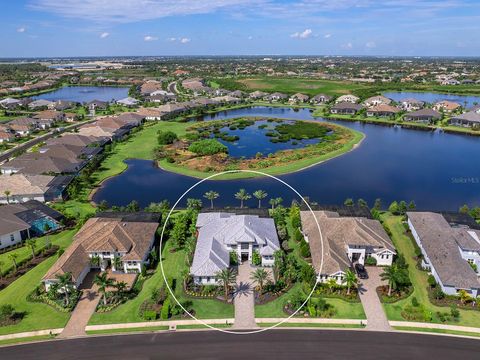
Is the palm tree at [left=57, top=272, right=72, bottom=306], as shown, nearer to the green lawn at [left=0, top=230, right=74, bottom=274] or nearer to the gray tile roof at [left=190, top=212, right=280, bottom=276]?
the green lawn at [left=0, top=230, right=74, bottom=274]

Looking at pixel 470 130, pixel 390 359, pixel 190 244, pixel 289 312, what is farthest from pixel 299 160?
pixel 470 130

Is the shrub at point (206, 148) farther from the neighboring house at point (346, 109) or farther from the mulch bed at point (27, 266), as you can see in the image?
the neighboring house at point (346, 109)

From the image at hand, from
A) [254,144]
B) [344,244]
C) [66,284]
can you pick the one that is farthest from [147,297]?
[254,144]

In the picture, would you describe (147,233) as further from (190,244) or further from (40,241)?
(40,241)

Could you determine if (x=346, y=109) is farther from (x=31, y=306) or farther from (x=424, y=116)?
(x=31, y=306)

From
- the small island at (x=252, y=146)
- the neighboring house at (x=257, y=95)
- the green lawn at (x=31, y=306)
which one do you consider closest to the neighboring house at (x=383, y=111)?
the small island at (x=252, y=146)

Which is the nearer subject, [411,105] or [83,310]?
[83,310]
